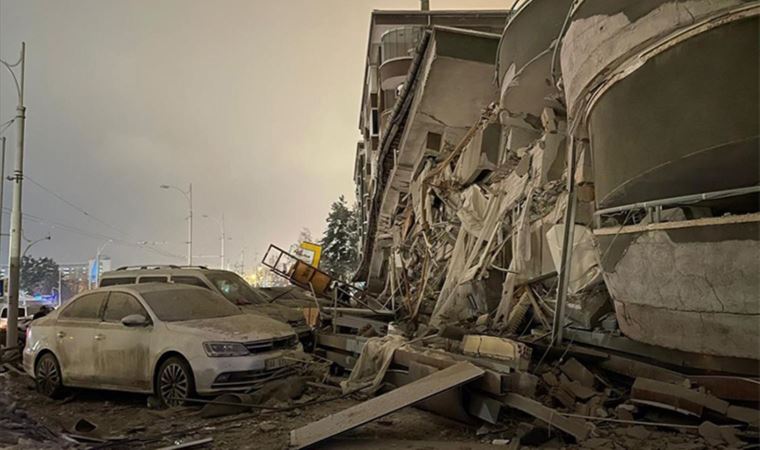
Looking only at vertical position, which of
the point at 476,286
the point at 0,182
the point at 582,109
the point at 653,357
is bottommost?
the point at 653,357

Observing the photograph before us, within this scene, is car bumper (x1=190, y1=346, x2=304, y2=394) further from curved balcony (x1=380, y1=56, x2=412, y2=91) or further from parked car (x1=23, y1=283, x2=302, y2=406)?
curved balcony (x1=380, y1=56, x2=412, y2=91)

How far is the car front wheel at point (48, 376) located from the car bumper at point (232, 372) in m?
3.09

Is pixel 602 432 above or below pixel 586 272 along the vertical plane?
below

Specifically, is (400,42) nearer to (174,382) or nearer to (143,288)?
(143,288)

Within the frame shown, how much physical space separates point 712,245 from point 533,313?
11.5 feet

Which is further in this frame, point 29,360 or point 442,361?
point 29,360

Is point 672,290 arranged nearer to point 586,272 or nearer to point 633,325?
point 633,325

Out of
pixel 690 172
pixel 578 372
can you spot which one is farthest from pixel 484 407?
pixel 690 172

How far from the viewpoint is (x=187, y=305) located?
8523mm

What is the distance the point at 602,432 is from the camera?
199 inches

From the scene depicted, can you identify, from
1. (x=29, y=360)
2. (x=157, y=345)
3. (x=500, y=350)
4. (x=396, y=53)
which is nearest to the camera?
(x=500, y=350)

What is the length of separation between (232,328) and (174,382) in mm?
1032

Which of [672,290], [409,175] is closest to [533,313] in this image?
[672,290]

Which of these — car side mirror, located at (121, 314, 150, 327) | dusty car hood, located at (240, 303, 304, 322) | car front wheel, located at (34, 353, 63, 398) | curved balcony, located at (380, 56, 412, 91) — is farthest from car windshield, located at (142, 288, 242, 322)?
curved balcony, located at (380, 56, 412, 91)
